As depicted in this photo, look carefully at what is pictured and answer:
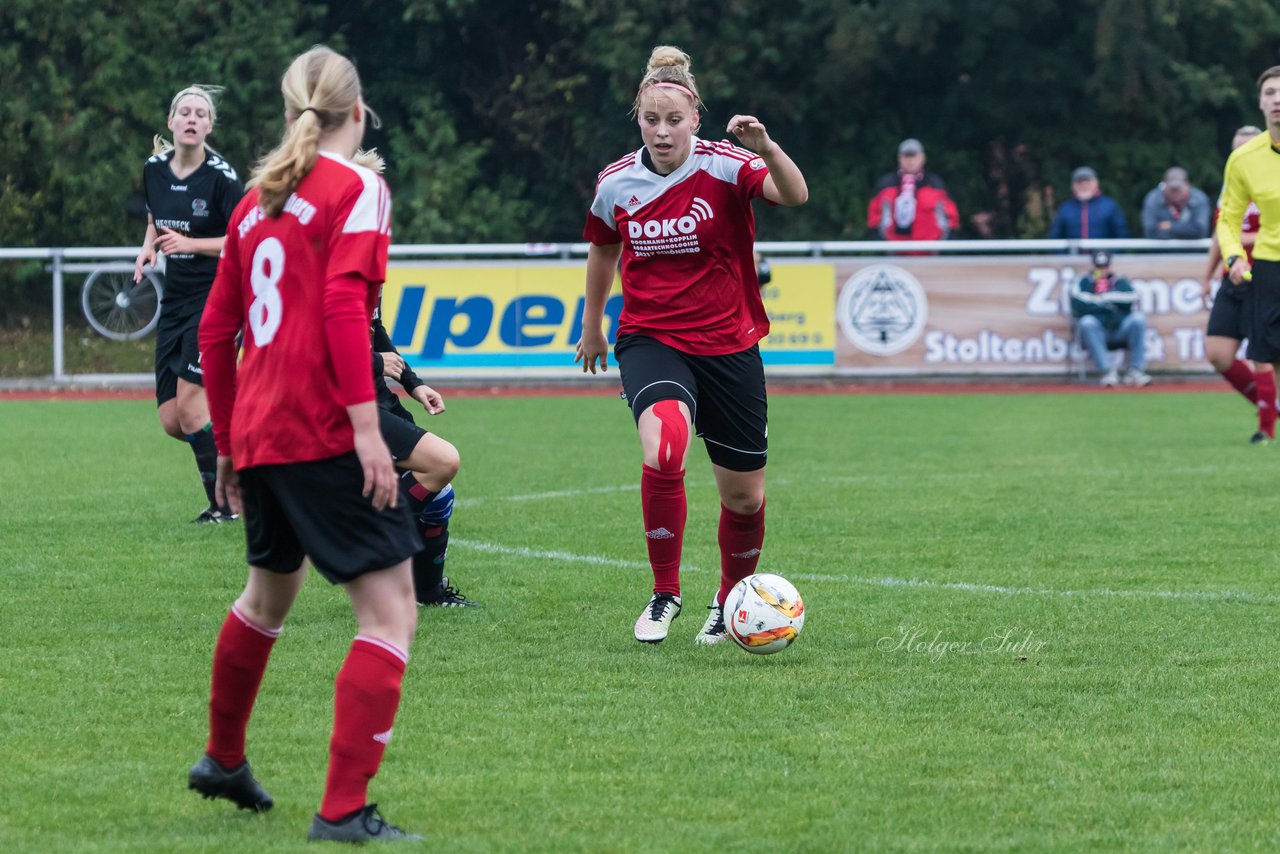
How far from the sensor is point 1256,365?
1249cm

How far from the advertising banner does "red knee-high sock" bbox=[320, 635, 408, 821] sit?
48.4 feet

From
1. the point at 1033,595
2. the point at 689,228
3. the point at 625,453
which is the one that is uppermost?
the point at 689,228

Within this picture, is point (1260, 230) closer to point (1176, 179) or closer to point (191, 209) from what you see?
point (191, 209)

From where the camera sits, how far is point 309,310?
3930mm

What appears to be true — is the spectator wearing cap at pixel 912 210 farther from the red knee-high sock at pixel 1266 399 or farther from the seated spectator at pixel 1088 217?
the red knee-high sock at pixel 1266 399

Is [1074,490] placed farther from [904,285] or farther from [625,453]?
[904,285]

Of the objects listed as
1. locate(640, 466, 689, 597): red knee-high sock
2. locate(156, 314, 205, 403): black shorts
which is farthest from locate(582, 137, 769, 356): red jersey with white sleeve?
locate(156, 314, 205, 403): black shorts

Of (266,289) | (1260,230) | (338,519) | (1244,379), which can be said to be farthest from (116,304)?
(338,519)

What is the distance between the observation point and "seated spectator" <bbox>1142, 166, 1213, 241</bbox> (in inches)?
740

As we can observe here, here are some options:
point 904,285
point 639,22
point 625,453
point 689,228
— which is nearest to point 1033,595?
point 689,228

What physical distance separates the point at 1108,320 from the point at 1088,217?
4.31ft

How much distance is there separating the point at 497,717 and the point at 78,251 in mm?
15395

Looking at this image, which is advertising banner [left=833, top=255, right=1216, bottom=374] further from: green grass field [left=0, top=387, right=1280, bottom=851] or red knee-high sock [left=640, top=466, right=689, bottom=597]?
red knee-high sock [left=640, top=466, right=689, bottom=597]

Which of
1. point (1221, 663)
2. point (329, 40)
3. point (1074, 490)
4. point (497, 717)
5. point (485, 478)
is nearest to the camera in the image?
point (497, 717)
